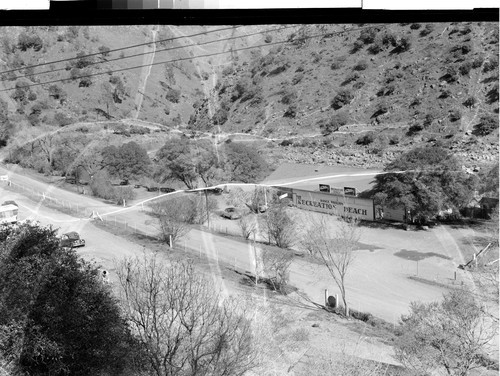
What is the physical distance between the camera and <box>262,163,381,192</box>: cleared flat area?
2.15 m

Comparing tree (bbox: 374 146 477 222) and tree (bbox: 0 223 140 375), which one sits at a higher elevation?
tree (bbox: 374 146 477 222)

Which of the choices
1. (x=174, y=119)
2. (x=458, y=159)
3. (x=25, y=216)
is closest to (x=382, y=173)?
(x=458, y=159)

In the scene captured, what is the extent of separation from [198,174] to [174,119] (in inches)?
10.9

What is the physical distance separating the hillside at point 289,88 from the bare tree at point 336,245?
1.01 ft

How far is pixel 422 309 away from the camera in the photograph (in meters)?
2.14

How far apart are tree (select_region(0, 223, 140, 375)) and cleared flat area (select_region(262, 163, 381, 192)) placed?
975 millimetres

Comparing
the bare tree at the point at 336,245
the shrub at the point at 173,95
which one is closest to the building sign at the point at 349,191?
the bare tree at the point at 336,245

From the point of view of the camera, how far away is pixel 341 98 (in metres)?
2.22

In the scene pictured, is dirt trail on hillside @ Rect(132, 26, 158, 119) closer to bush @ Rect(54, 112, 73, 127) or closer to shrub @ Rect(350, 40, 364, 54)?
bush @ Rect(54, 112, 73, 127)

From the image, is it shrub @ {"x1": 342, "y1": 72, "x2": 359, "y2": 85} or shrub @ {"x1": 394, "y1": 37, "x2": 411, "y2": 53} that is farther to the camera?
shrub @ {"x1": 342, "y1": 72, "x2": 359, "y2": 85}

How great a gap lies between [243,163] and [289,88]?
1.42 feet

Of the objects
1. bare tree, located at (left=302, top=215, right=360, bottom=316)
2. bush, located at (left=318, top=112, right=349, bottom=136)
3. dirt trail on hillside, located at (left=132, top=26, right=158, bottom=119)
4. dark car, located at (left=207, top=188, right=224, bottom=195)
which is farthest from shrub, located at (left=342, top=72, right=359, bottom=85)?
dirt trail on hillside, located at (left=132, top=26, right=158, bottom=119)

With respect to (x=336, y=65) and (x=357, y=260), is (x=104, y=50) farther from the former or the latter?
(x=357, y=260)

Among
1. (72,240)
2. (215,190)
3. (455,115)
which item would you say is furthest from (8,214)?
(455,115)
